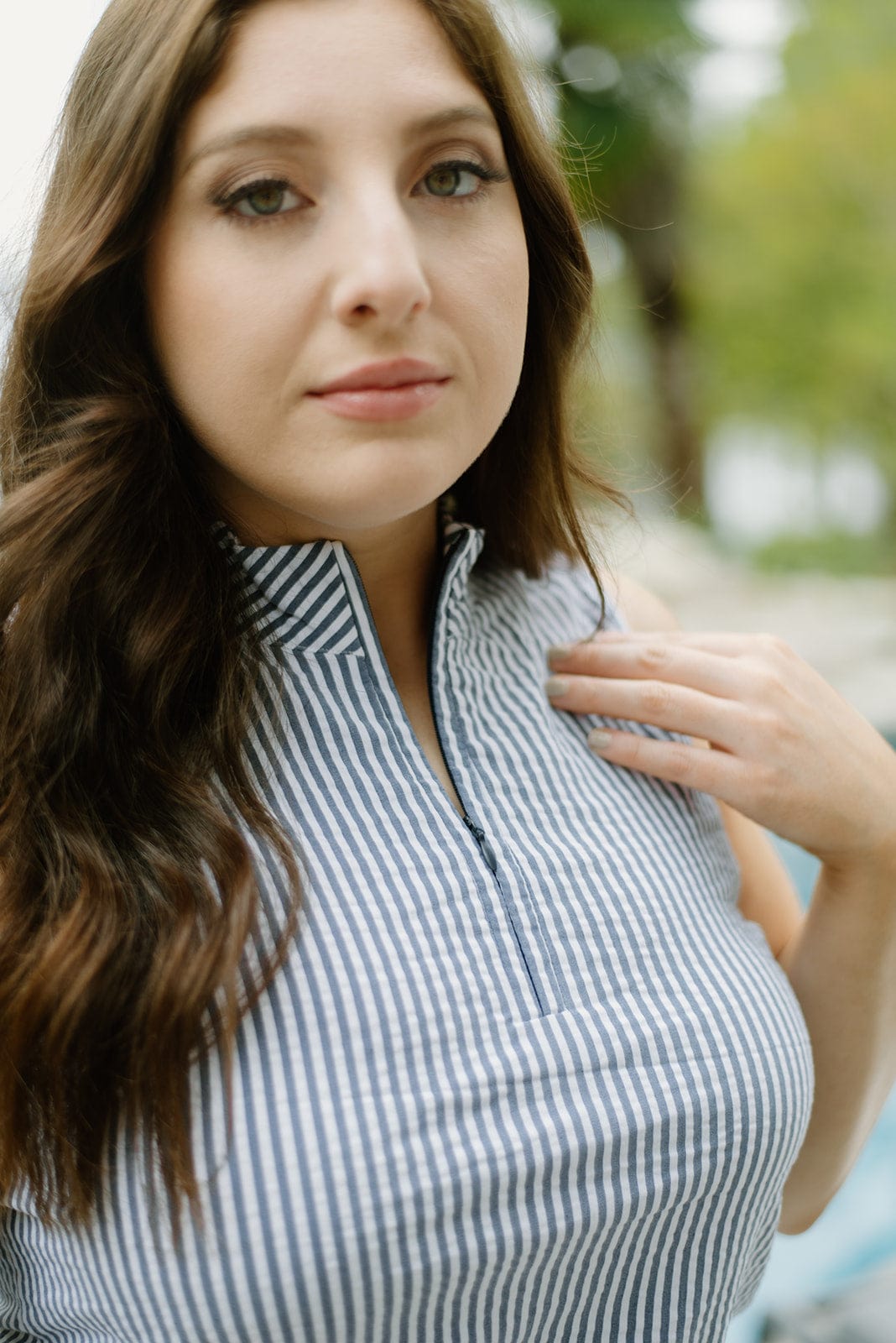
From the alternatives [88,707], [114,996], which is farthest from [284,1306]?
[88,707]

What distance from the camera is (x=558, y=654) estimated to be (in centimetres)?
121

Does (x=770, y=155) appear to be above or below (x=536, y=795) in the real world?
above

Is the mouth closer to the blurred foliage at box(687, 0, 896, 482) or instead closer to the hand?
the hand

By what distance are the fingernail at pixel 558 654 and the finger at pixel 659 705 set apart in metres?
0.04

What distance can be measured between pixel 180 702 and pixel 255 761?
0.25 feet

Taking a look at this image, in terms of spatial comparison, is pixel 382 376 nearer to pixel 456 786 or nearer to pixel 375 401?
pixel 375 401

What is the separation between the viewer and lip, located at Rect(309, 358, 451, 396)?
0.88 meters

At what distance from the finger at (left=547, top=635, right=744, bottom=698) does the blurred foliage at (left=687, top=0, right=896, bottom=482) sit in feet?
30.9

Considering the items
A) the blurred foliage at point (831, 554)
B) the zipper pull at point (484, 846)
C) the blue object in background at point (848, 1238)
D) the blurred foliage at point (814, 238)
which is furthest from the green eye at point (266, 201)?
the blurred foliage at point (831, 554)

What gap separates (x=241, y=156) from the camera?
0.86 metres

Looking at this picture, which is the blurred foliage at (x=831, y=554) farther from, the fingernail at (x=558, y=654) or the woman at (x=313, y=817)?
the woman at (x=313, y=817)

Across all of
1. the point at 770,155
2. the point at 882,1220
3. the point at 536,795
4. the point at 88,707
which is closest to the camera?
the point at 88,707

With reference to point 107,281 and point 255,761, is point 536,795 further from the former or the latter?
point 107,281

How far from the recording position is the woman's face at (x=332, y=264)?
0.86 metres
